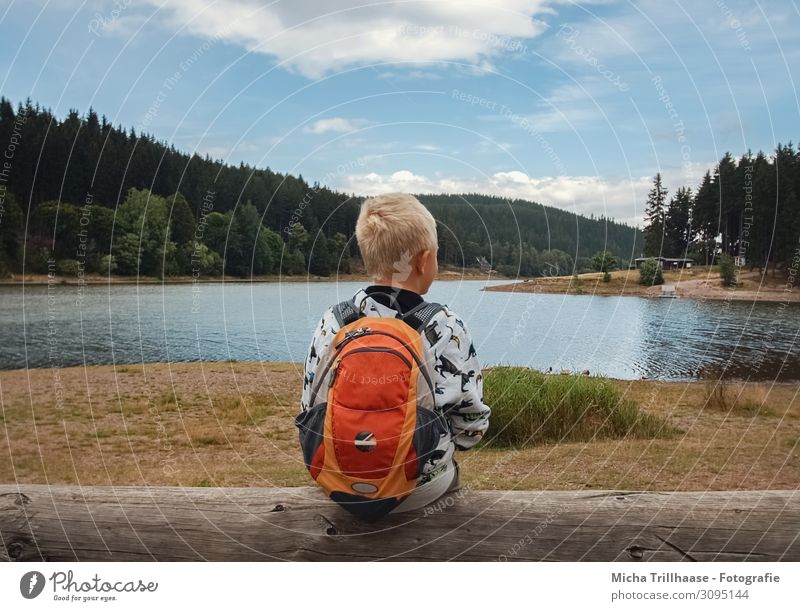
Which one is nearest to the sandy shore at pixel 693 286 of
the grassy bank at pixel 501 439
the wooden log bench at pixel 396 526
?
the grassy bank at pixel 501 439

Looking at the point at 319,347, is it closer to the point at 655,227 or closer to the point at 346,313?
the point at 346,313

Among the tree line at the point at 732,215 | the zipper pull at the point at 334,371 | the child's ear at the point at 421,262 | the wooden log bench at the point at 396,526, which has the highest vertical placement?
the tree line at the point at 732,215

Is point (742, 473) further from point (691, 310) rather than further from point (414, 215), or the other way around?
point (691, 310)

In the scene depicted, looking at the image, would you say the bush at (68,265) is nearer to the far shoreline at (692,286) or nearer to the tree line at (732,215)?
the far shoreline at (692,286)

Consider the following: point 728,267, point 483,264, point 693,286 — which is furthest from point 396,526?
point 693,286

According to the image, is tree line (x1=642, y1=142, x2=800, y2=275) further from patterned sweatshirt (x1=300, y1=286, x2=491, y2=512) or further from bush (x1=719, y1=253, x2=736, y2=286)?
patterned sweatshirt (x1=300, y1=286, x2=491, y2=512)

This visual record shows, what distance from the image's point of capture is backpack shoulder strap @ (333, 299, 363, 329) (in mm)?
2482

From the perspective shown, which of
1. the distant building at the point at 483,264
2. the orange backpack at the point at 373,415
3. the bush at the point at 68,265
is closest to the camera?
the orange backpack at the point at 373,415

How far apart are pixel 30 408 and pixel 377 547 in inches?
503

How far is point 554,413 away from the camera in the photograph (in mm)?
9500

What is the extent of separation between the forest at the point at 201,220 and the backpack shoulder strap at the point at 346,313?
1.51 meters

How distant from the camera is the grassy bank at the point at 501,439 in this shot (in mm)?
7812

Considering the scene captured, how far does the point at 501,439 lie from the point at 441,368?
718cm

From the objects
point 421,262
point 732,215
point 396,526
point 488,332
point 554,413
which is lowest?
point 554,413
